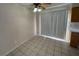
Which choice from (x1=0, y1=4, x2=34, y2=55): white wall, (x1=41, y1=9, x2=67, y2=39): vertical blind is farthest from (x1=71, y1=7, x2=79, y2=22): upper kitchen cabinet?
(x1=0, y1=4, x2=34, y2=55): white wall

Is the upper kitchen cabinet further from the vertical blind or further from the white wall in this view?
the white wall

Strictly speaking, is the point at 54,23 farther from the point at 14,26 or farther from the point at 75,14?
the point at 14,26

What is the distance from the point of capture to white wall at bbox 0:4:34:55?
75.7 inches

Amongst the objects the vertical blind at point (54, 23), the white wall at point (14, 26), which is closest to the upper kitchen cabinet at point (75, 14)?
the vertical blind at point (54, 23)

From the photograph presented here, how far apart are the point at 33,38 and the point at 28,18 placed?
716 mm

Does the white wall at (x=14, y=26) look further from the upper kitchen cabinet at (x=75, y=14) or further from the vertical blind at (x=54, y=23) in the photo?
the upper kitchen cabinet at (x=75, y=14)

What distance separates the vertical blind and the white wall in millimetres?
424

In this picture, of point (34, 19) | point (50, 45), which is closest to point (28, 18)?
point (34, 19)

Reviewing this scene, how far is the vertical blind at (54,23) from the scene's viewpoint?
2.74 metres

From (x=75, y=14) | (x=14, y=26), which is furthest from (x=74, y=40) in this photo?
(x=14, y=26)

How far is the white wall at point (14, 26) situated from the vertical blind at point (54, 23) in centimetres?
42

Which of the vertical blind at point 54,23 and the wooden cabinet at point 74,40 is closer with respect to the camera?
the wooden cabinet at point 74,40

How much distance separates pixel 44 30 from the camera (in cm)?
271

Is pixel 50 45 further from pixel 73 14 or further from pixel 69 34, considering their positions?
pixel 73 14
